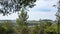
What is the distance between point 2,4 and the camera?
9.32 metres

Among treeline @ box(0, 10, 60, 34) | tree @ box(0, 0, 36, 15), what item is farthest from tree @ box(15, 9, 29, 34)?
tree @ box(0, 0, 36, 15)

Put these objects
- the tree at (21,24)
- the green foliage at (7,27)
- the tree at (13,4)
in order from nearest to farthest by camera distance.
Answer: the tree at (13,4)
the tree at (21,24)
the green foliage at (7,27)

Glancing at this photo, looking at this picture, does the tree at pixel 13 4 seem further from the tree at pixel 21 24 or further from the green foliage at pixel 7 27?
the green foliage at pixel 7 27

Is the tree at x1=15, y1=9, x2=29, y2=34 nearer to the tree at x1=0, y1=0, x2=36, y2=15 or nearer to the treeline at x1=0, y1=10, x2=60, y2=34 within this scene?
the treeline at x1=0, y1=10, x2=60, y2=34

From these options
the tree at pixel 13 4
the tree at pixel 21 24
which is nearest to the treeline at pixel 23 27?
the tree at pixel 21 24

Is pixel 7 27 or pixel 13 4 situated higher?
pixel 13 4

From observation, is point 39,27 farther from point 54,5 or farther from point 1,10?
point 1,10

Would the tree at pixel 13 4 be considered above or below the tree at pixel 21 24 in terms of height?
above

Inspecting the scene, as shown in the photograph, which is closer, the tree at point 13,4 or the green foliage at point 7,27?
the tree at point 13,4

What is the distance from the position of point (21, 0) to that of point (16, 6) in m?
0.33

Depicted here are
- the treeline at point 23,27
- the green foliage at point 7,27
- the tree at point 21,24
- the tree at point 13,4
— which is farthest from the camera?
the green foliage at point 7,27

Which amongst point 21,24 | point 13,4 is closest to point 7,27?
point 21,24

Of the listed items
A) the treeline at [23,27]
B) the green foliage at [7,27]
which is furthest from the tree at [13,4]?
the green foliage at [7,27]

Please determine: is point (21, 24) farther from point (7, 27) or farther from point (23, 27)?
point (7, 27)
